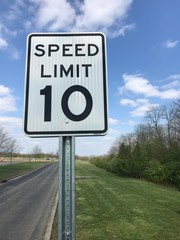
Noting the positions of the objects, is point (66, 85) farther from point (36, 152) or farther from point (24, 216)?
point (36, 152)

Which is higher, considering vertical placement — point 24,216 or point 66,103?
point 66,103

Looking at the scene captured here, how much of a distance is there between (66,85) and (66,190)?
0.68 m

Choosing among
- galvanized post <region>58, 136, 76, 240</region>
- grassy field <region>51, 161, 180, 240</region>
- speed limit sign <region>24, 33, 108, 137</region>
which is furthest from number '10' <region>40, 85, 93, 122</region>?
grassy field <region>51, 161, 180, 240</region>

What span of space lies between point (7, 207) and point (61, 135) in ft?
45.0

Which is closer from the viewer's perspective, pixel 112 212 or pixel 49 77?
pixel 49 77

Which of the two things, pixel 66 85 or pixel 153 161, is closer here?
A: pixel 66 85

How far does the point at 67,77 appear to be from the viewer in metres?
2.02

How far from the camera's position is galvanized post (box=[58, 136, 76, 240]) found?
185 cm

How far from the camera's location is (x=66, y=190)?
1.90m

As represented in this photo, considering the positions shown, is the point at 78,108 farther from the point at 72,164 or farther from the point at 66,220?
the point at 66,220

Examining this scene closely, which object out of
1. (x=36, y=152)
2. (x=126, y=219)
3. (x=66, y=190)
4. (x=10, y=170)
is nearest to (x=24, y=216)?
(x=126, y=219)

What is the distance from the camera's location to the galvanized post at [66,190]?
1854 mm

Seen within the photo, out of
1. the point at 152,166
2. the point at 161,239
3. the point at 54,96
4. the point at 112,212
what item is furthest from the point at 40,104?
the point at 152,166

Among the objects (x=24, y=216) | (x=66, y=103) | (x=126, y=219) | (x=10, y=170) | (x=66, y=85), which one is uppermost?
(x=66, y=85)
